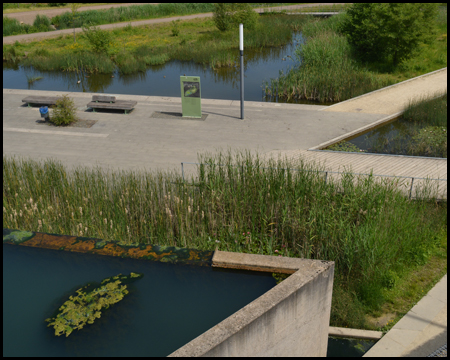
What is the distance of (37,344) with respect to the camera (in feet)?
Result: 14.5

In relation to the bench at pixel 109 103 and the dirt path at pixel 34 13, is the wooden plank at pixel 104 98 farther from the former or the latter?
the dirt path at pixel 34 13

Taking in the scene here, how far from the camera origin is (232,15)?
29.3m

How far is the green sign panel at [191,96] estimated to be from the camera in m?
14.4

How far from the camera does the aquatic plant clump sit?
4.58 meters

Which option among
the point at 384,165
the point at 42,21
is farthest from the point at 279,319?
the point at 42,21

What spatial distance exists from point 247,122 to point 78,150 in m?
5.01

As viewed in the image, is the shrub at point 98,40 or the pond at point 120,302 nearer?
the pond at point 120,302

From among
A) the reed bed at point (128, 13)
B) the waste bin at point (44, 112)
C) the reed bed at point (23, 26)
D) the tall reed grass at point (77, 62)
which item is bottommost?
the waste bin at point (44, 112)

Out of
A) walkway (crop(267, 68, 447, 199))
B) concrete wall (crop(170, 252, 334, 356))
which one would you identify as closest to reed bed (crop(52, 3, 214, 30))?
walkway (crop(267, 68, 447, 199))

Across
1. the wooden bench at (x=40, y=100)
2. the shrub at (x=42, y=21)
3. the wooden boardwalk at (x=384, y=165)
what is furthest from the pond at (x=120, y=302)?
the shrub at (x=42, y=21)

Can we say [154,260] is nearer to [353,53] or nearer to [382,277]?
[382,277]

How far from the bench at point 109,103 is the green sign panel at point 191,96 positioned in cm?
183

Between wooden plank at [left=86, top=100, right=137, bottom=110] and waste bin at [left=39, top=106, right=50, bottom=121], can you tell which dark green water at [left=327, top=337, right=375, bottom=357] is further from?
waste bin at [left=39, top=106, right=50, bottom=121]

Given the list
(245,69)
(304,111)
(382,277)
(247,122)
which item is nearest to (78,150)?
(247,122)
